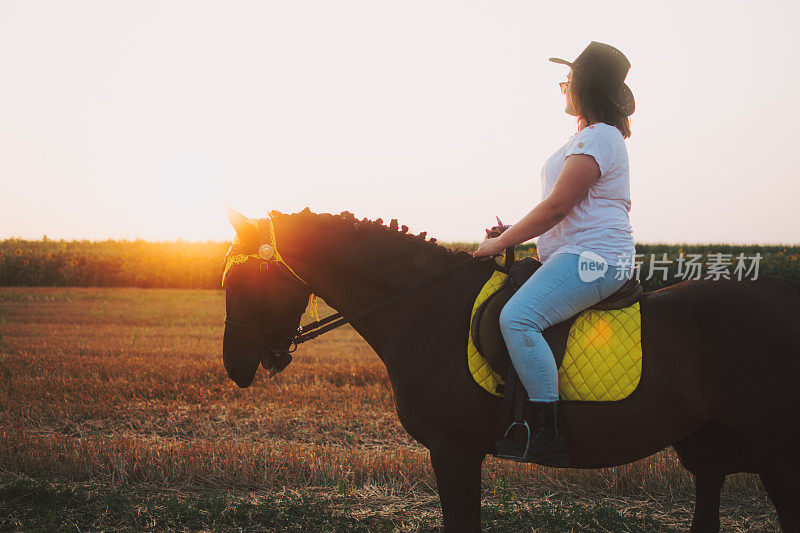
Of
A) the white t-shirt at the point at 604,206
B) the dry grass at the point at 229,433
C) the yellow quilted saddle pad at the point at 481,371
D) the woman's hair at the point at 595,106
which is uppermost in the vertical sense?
the woman's hair at the point at 595,106

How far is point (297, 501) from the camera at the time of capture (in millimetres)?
4941

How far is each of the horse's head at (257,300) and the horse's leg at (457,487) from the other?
4.30 ft

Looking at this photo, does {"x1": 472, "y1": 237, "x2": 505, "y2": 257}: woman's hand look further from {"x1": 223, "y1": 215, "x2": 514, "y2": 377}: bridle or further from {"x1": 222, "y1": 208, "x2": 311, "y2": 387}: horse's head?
{"x1": 222, "y1": 208, "x2": 311, "y2": 387}: horse's head

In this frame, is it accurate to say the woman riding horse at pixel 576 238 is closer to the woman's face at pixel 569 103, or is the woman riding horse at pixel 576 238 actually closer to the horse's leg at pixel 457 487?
the woman's face at pixel 569 103

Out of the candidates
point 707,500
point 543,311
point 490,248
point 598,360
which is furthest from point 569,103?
point 707,500

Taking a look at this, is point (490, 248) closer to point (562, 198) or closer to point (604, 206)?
point (562, 198)

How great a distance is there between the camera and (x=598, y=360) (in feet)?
10.2

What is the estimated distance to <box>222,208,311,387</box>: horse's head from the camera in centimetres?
360

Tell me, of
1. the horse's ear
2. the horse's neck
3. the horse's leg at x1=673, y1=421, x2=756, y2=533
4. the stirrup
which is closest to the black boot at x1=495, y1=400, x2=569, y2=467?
the stirrup

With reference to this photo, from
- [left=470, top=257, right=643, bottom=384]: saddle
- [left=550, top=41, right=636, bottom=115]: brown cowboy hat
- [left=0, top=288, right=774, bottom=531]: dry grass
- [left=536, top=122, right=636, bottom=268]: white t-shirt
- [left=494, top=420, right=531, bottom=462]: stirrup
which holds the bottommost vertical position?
[left=0, top=288, right=774, bottom=531]: dry grass

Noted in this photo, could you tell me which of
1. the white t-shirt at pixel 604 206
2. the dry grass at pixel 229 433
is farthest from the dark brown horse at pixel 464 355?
the dry grass at pixel 229 433

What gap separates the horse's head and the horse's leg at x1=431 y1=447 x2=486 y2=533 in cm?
131

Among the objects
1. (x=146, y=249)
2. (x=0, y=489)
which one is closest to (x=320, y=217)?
(x=0, y=489)

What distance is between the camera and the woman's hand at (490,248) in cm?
328
